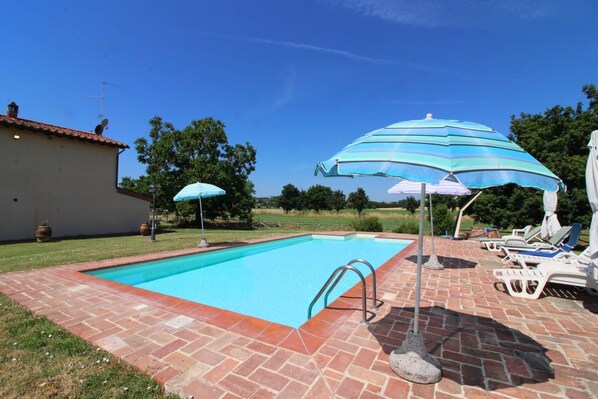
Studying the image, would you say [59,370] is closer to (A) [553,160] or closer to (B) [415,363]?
(B) [415,363]

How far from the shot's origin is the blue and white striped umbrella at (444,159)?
6.42 ft

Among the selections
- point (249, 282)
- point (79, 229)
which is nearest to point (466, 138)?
point (249, 282)

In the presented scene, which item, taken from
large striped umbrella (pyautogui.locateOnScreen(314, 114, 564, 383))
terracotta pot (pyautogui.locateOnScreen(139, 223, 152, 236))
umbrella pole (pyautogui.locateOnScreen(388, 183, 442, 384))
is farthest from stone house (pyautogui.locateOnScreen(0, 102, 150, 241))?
umbrella pole (pyautogui.locateOnScreen(388, 183, 442, 384))

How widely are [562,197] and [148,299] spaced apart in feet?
55.4

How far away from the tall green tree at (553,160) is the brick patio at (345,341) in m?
10.3

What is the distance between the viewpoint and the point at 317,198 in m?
70.2

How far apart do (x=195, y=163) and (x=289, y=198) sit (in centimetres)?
4718

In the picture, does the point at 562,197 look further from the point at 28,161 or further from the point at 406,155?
the point at 28,161

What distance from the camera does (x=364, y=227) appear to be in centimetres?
1919

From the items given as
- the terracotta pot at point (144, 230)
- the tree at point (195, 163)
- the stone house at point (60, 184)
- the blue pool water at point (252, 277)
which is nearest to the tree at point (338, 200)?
the tree at point (195, 163)

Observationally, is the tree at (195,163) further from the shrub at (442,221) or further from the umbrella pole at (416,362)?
the umbrella pole at (416,362)

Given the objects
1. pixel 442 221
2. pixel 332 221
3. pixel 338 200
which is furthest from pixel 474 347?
pixel 338 200

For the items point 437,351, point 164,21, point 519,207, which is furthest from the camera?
point 519,207

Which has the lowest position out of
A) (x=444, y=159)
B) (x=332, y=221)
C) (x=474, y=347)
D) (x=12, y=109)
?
(x=474, y=347)
